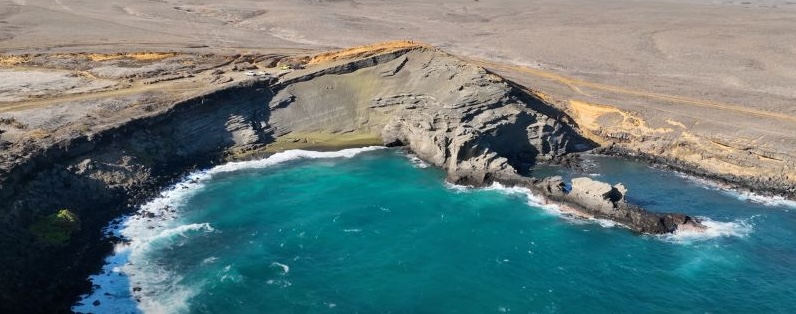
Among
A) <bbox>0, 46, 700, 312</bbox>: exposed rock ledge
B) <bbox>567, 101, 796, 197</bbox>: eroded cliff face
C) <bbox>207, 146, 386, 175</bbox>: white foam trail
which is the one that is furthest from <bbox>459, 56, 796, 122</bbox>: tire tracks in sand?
<bbox>207, 146, 386, 175</bbox>: white foam trail

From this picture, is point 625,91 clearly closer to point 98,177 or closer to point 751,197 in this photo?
point 751,197

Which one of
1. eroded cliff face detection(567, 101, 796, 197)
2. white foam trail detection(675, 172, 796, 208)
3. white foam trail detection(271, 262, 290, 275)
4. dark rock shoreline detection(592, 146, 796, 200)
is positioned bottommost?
white foam trail detection(271, 262, 290, 275)

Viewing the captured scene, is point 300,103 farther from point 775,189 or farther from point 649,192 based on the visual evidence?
point 775,189

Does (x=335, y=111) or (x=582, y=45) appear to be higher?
(x=582, y=45)

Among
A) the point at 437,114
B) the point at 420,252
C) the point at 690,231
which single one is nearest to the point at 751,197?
the point at 690,231

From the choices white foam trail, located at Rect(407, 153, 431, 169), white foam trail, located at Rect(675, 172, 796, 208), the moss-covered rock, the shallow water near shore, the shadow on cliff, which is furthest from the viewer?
white foam trail, located at Rect(407, 153, 431, 169)

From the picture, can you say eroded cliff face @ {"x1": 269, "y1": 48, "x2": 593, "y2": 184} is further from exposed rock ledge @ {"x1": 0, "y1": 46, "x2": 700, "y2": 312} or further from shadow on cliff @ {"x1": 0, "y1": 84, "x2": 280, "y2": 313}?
shadow on cliff @ {"x1": 0, "y1": 84, "x2": 280, "y2": 313}

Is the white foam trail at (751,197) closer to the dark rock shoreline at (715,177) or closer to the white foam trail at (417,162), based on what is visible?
the dark rock shoreline at (715,177)

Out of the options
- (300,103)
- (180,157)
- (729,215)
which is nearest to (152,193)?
(180,157)

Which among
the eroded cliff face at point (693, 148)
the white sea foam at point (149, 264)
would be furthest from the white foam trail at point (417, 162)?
the white sea foam at point (149, 264)
